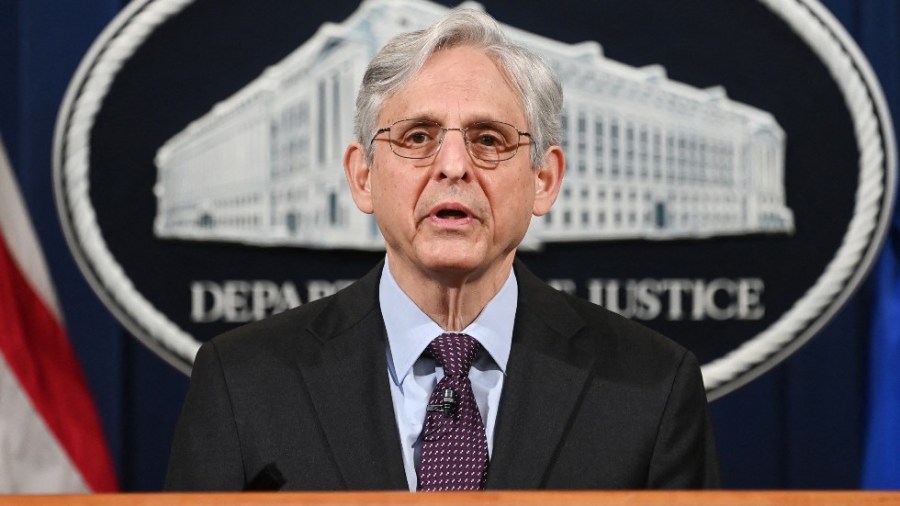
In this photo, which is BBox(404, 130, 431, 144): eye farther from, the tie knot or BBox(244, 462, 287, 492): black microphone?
BBox(244, 462, 287, 492): black microphone

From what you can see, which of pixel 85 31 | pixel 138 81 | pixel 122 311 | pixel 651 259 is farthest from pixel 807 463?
pixel 85 31

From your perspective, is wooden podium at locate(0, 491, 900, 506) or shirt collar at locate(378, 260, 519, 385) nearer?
wooden podium at locate(0, 491, 900, 506)

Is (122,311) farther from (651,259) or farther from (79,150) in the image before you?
(651,259)

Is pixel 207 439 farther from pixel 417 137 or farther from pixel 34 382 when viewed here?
pixel 34 382

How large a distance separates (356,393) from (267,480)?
0.16 metres

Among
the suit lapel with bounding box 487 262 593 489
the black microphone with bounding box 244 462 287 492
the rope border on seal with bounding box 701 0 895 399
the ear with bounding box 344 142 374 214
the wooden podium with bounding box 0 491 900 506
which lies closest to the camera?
the wooden podium with bounding box 0 491 900 506

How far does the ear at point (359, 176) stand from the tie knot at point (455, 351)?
0.58 feet

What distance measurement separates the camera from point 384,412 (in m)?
1.10

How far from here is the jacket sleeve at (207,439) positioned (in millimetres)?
1080

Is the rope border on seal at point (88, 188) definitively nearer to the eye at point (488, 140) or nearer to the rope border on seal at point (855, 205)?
the eye at point (488, 140)

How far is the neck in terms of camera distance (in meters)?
1.17

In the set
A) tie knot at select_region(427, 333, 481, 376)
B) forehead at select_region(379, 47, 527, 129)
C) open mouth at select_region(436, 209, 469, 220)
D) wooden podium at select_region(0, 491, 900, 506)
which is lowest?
wooden podium at select_region(0, 491, 900, 506)

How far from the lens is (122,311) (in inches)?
69.1

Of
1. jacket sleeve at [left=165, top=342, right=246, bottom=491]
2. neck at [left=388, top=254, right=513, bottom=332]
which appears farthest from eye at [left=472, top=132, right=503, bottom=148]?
jacket sleeve at [left=165, top=342, right=246, bottom=491]
